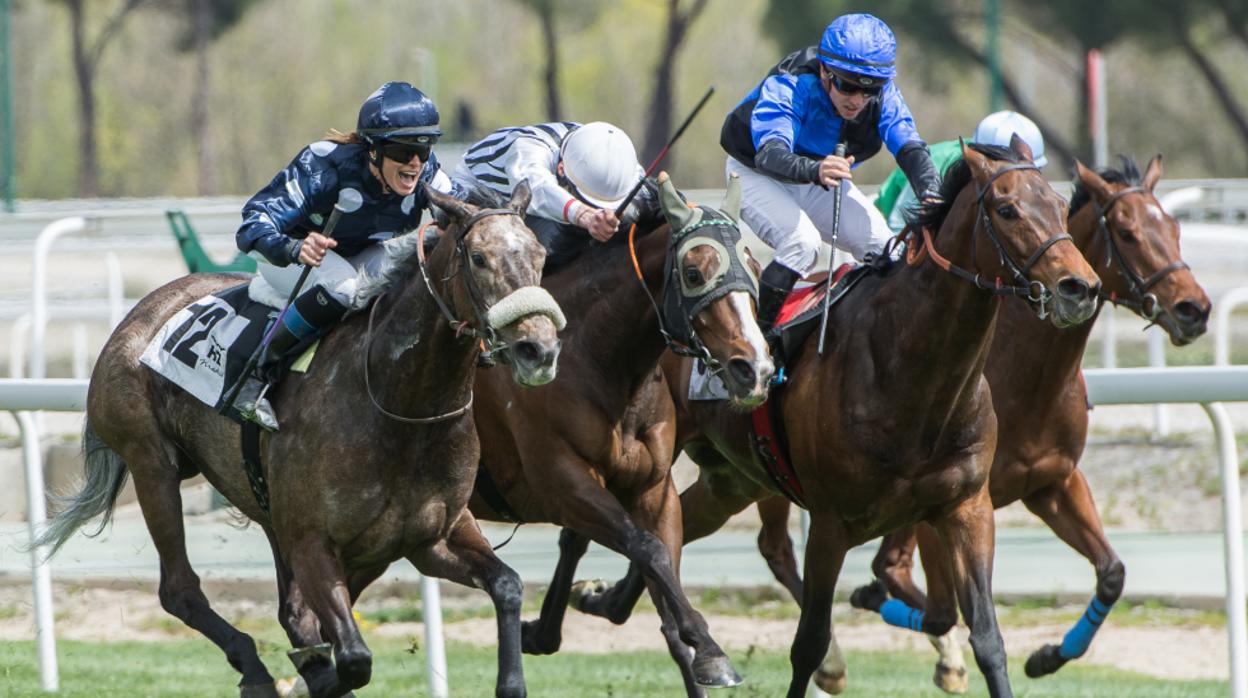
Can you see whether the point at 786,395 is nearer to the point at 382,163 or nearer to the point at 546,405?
the point at 546,405

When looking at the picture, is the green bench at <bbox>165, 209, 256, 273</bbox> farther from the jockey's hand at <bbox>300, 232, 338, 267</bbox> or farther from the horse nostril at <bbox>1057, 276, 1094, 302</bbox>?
the horse nostril at <bbox>1057, 276, 1094, 302</bbox>

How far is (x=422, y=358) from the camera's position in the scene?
4906mm

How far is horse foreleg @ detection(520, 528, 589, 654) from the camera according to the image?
240 inches

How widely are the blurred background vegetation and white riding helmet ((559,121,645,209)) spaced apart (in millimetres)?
16514

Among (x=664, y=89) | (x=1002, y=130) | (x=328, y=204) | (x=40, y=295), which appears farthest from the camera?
(x=664, y=89)

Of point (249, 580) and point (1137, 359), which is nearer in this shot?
point (249, 580)

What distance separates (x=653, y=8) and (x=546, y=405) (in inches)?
895

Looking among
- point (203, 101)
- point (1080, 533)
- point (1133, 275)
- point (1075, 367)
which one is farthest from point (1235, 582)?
point (203, 101)

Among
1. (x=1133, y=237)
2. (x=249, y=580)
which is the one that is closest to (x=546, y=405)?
(x=1133, y=237)

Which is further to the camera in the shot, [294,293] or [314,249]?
[294,293]

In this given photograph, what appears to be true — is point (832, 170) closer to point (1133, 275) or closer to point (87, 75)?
point (1133, 275)

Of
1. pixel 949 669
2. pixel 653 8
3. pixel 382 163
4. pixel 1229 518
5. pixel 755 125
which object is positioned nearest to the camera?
pixel 382 163

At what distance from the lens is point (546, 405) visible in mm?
5559

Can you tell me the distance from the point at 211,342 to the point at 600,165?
1359 mm
